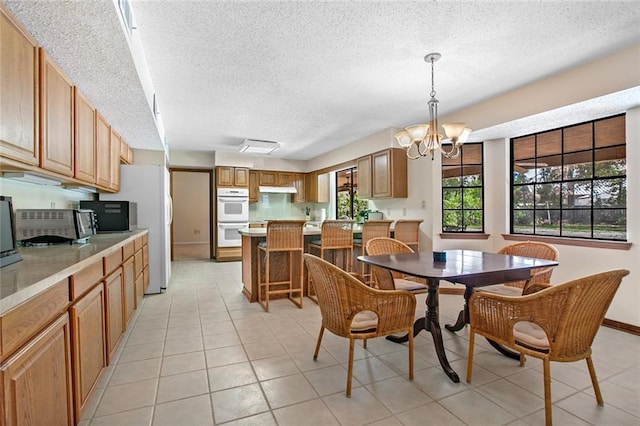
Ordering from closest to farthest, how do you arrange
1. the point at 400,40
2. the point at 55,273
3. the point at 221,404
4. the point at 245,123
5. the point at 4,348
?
the point at 4,348 < the point at 55,273 < the point at 221,404 < the point at 400,40 < the point at 245,123

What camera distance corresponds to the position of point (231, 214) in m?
6.93

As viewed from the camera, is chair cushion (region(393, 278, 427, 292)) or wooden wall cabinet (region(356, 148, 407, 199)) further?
wooden wall cabinet (region(356, 148, 407, 199))

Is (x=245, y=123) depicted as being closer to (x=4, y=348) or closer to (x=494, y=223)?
(x=494, y=223)

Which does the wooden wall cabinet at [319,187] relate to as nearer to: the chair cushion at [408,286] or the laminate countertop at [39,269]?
the chair cushion at [408,286]

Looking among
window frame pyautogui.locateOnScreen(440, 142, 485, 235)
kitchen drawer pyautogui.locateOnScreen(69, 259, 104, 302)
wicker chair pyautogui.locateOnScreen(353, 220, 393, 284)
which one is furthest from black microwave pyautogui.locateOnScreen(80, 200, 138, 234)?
window frame pyautogui.locateOnScreen(440, 142, 485, 235)

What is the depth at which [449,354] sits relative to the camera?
98.0 inches

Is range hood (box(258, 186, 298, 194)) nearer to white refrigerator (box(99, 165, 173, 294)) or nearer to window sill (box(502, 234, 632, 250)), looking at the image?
white refrigerator (box(99, 165, 173, 294))

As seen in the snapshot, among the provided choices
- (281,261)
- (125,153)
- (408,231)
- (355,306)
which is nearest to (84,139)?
(125,153)

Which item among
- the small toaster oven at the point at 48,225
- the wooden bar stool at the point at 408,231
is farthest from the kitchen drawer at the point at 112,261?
the wooden bar stool at the point at 408,231

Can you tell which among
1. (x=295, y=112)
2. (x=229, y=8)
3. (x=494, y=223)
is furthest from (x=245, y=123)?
(x=494, y=223)

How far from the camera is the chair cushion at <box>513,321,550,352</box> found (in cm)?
173

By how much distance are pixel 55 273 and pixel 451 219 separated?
14.3 feet

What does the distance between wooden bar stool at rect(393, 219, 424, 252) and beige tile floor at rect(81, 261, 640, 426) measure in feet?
5.63

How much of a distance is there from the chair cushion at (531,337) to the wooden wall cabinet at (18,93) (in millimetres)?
2836
